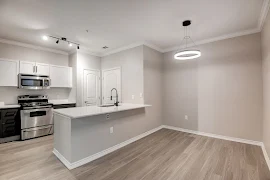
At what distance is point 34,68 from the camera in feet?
13.2

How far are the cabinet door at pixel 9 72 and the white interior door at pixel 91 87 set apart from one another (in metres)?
1.86

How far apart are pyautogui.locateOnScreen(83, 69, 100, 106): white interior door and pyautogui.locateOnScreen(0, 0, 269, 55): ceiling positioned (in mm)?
1371

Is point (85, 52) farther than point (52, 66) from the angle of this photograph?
Yes

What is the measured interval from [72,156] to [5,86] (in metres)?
3.24

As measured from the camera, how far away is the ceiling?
2.26m

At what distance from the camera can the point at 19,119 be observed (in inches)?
141

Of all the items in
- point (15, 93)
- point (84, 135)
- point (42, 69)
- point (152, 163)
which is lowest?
point (152, 163)

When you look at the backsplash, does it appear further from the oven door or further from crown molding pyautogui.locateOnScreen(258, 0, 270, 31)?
crown molding pyautogui.locateOnScreen(258, 0, 270, 31)

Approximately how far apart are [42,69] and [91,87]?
1613 mm

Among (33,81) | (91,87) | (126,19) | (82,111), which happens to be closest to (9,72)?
(33,81)

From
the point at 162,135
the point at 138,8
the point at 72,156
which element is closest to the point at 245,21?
the point at 138,8

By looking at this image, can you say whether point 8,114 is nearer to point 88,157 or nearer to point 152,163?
point 88,157

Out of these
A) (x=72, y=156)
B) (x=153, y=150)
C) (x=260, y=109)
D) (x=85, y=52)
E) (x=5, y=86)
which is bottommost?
(x=153, y=150)

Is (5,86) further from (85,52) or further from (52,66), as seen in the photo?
(85,52)
